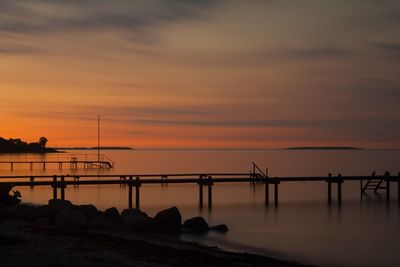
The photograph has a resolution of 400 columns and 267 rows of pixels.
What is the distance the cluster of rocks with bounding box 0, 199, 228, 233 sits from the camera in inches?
832

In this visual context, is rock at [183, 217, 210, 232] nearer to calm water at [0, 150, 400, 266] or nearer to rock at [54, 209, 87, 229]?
calm water at [0, 150, 400, 266]

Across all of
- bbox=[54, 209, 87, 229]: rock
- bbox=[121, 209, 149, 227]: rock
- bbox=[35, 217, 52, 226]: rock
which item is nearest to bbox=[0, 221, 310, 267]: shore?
bbox=[54, 209, 87, 229]: rock

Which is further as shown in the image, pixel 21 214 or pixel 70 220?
pixel 21 214

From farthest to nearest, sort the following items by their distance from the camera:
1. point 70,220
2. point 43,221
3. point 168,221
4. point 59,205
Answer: point 59,205 < point 168,221 < point 43,221 < point 70,220

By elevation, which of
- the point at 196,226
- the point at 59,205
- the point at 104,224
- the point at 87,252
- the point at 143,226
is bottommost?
the point at 196,226

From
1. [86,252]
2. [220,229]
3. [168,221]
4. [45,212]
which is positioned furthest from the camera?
[220,229]

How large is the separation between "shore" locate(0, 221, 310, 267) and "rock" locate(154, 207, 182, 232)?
3.18 meters

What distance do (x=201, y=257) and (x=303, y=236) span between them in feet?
38.5

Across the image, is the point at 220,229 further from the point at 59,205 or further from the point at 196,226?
the point at 59,205

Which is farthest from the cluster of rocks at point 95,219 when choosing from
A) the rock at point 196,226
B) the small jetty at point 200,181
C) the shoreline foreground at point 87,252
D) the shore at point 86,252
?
the small jetty at point 200,181

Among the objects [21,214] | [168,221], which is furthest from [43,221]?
[168,221]

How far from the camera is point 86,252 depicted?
13.9m

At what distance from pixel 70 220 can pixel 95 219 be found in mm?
1374

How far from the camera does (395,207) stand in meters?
38.7
